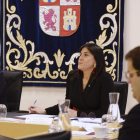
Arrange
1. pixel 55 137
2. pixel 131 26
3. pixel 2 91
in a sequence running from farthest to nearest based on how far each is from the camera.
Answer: pixel 131 26 < pixel 2 91 < pixel 55 137

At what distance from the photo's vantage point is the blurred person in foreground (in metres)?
1.31

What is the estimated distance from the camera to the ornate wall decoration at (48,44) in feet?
14.1

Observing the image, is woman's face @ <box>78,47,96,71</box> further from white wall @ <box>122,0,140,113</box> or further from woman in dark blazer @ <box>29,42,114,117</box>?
white wall @ <box>122,0,140,113</box>

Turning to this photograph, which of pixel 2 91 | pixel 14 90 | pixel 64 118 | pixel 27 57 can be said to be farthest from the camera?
pixel 27 57

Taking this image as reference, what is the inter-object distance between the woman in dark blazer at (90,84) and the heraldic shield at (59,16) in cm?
122

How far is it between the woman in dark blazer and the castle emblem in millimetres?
1213

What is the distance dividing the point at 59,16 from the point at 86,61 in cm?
148

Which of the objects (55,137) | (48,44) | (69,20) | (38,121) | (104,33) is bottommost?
(38,121)

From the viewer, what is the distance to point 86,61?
10.3ft

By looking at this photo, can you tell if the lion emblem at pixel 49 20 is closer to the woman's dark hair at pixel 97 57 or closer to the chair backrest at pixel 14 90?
the chair backrest at pixel 14 90

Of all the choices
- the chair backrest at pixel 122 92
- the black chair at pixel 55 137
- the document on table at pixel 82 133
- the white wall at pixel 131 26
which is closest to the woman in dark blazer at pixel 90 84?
the chair backrest at pixel 122 92

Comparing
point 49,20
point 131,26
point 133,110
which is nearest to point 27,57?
point 49,20

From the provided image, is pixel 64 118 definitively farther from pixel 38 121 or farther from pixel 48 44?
pixel 48 44

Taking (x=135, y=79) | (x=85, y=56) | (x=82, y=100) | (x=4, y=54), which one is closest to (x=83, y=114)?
(x=82, y=100)
